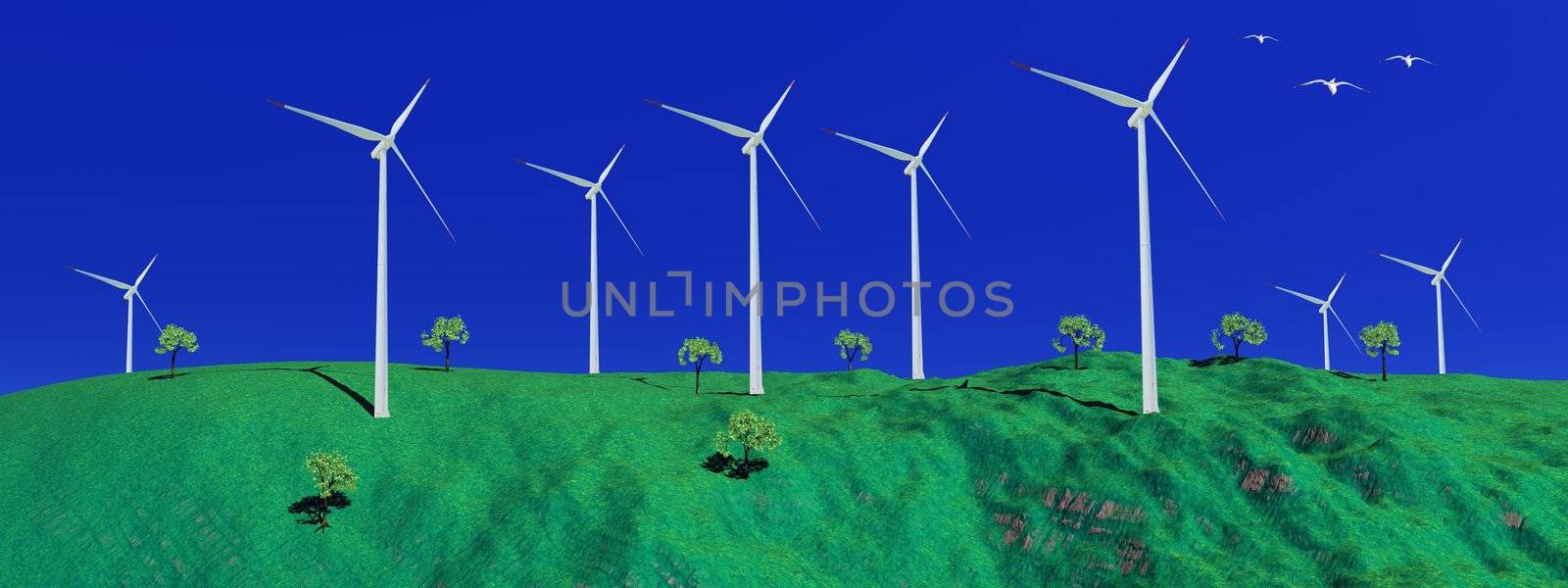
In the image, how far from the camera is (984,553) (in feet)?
250

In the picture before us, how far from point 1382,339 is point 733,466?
94633 mm

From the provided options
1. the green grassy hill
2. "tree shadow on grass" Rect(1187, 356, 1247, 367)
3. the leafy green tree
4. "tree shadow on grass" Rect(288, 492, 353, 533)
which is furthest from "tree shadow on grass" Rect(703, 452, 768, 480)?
"tree shadow on grass" Rect(1187, 356, 1247, 367)

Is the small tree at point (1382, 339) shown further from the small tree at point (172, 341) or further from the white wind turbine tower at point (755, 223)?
the small tree at point (172, 341)

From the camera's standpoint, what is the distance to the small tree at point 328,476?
3103 inches

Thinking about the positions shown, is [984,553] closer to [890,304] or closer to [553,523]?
[553,523]

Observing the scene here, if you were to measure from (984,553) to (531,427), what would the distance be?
4191 cm

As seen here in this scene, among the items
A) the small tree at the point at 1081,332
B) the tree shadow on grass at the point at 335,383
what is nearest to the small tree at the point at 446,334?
the tree shadow on grass at the point at 335,383

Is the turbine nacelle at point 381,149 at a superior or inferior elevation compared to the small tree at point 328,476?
superior

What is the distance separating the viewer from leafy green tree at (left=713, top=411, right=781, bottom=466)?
8538 cm

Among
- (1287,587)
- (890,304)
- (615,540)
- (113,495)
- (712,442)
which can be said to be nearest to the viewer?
(1287,587)

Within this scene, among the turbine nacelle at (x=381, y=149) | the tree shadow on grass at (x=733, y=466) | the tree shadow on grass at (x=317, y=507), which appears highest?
the turbine nacelle at (x=381, y=149)

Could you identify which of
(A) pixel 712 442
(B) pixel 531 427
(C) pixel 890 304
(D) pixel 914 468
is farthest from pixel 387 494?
(C) pixel 890 304

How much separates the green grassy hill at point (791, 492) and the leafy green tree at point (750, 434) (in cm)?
197

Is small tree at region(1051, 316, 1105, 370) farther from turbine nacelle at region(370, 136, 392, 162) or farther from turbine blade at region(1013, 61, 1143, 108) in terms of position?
turbine nacelle at region(370, 136, 392, 162)
